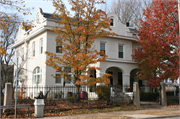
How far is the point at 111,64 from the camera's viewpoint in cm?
2181

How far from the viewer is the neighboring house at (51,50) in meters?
20.6

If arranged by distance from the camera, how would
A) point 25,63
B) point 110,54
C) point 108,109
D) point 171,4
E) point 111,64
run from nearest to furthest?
1. point 108,109
2. point 171,4
3. point 111,64
4. point 110,54
5. point 25,63

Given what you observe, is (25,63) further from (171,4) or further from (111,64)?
(171,4)

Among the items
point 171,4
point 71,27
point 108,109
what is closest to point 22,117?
point 108,109

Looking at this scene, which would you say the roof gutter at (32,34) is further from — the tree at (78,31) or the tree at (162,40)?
the tree at (162,40)

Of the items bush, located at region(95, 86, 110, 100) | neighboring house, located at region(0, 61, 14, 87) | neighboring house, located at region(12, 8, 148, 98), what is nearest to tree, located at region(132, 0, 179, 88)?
neighboring house, located at region(12, 8, 148, 98)

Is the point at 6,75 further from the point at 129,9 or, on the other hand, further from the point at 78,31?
the point at 129,9

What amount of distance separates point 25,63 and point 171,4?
17.6m

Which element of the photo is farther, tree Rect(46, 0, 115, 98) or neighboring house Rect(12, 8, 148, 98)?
neighboring house Rect(12, 8, 148, 98)

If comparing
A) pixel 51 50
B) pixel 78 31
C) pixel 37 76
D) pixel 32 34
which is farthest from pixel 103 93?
pixel 32 34

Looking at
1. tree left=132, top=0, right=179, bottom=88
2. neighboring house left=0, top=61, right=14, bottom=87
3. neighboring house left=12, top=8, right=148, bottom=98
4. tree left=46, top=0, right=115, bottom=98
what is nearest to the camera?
tree left=46, top=0, right=115, bottom=98

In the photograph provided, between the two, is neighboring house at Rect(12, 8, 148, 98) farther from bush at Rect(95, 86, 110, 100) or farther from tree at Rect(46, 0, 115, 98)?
tree at Rect(46, 0, 115, 98)

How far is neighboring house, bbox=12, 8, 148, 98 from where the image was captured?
67.7ft

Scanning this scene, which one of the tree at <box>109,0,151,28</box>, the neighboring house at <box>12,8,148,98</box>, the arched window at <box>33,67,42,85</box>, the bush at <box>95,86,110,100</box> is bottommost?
the bush at <box>95,86,110,100</box>
